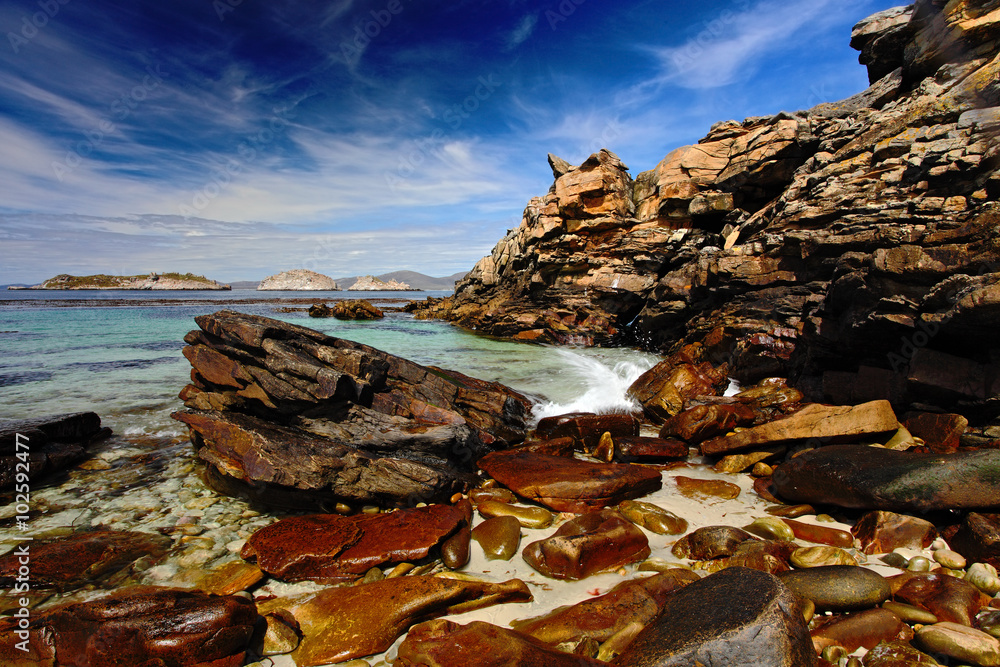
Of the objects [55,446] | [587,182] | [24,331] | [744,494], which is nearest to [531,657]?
[744,494]

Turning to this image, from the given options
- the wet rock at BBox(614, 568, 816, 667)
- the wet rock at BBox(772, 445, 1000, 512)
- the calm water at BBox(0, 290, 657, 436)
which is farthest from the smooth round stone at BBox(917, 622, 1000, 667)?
the calm water at BBox(0, 290, 657, 436)

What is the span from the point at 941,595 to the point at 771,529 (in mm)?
1654

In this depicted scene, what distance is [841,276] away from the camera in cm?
1037

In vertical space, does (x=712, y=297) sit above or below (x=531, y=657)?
above

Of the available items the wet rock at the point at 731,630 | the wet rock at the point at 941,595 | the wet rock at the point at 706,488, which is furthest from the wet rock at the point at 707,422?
the wet rock at the point at 731,630

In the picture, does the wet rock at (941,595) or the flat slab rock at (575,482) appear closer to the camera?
the wet rock at (941,595)

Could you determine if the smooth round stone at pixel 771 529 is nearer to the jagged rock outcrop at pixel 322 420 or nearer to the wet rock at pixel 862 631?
the wet rock at pixel 862 631

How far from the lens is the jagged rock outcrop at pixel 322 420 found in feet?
22.0

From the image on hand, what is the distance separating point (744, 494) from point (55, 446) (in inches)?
496

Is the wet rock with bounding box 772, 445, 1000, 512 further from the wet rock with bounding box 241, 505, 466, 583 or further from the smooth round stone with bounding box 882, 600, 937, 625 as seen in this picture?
the wet rock with bounding box 241, 505, 466, 583

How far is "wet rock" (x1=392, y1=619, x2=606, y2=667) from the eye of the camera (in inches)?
125

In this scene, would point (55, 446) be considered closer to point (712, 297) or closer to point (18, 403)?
point (18, 403)

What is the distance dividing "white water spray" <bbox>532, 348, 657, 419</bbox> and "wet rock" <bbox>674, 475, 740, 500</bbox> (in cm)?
496

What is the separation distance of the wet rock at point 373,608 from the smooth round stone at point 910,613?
328 cm
